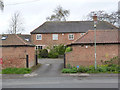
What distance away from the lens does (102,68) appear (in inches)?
590

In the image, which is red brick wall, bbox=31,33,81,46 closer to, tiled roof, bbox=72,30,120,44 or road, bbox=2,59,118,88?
tiled roof, bbox=72,30,120,44

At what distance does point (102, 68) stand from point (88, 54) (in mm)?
2155

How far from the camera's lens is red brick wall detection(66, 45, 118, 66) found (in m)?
16.1

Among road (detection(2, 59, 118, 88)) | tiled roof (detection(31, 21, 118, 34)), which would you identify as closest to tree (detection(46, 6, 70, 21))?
tiled roof (detection(31, 21, 118, 34))

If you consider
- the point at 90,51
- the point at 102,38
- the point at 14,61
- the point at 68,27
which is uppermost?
the point at 68,27

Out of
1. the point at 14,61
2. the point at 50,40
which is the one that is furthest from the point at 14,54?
the point at 50,40

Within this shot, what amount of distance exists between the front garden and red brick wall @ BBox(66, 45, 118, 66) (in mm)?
453

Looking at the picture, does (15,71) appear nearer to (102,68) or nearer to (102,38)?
(102,68)

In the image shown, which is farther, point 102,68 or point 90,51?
point 90,51

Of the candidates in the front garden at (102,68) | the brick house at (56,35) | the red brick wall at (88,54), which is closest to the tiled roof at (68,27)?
the brick house at (56,35)

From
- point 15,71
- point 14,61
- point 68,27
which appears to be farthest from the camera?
point 68,27

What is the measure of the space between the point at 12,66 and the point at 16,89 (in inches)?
299

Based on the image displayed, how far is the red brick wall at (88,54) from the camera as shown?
16.1 meters

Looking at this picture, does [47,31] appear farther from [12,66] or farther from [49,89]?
[49,89]
